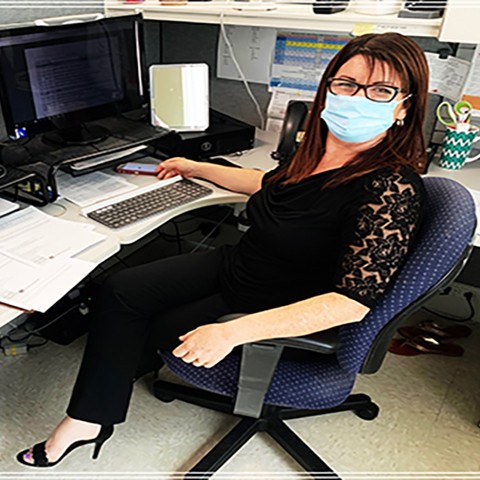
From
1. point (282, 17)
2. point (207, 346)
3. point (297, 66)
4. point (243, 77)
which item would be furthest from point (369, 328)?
point (243, 77)

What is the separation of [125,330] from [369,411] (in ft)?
2.73

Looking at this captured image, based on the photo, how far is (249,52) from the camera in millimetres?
1848

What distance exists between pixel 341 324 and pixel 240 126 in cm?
94

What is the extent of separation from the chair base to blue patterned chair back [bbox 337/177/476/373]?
0.50 m

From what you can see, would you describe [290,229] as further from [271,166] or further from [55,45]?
[55,45]

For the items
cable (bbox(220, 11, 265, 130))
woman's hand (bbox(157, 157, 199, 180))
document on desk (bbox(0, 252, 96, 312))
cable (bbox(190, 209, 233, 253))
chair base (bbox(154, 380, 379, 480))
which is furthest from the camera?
cable (bbox(190, 209, 233, 253))

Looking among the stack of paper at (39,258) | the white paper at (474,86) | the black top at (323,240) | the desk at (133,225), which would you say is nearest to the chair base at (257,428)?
the black top at (323,240)

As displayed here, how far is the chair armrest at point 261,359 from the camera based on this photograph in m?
0.93

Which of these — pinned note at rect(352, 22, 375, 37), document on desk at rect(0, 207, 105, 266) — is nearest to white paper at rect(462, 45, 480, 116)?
pinned note at rect(352, 22, 375, 37)

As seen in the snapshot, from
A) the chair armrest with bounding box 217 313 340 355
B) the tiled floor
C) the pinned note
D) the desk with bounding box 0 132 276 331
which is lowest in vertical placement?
the tiled floor

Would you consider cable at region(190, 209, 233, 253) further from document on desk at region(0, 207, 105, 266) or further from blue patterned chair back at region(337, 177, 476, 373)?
blue patterned chair back at region(337, 177, 476, 373)

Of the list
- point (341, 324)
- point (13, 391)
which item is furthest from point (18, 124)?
point (341, 324)

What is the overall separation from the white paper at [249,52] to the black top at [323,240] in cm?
76

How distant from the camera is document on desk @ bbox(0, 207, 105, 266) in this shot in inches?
40.0
